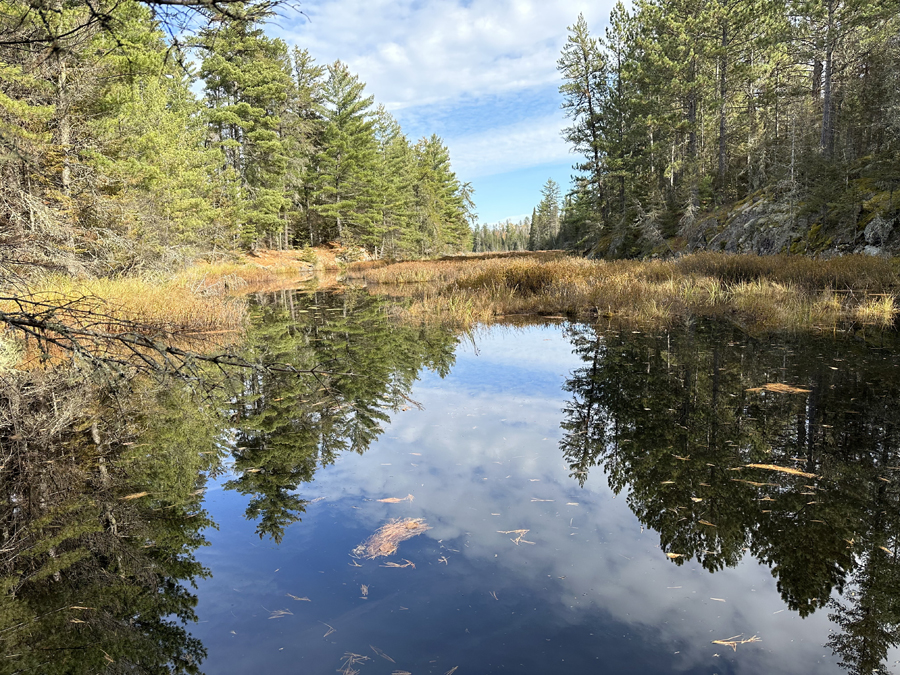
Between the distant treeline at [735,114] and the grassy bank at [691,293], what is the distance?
3887 millimetres

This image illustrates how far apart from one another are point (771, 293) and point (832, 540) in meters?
9.93

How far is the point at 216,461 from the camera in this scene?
438cm

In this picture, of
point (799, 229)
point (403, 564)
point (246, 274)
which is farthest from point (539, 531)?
point (246, 274)

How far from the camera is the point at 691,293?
1230 cm

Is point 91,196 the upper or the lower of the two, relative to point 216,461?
upper

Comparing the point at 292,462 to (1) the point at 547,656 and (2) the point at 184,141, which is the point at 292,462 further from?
(2) the point at 184,141

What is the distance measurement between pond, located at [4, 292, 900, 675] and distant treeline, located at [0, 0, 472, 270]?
9.29ft

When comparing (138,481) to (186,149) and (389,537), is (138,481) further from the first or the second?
(186,149)

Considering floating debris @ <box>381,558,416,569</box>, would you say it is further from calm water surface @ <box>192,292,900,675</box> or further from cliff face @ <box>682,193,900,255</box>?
cliff face @ <box>682,193,900,255</box>

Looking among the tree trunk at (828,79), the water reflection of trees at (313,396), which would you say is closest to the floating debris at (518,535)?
the water reflection of trees at (313,396)

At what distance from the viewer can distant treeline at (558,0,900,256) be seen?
16.0 metres

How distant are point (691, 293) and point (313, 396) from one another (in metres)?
10.4

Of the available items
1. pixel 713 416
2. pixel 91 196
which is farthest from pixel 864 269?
pixel 91 196

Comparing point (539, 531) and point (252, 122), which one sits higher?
point (252, 122)
